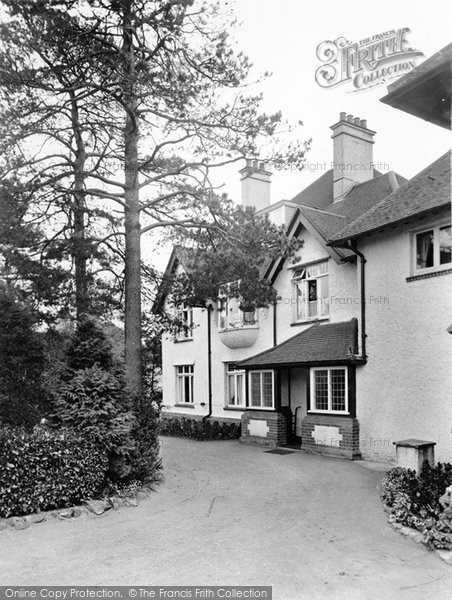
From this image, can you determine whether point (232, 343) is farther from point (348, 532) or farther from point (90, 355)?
point (348, 532)

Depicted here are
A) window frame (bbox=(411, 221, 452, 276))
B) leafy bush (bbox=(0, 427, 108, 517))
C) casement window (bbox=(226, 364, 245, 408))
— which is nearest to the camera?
leafy bush (bbox=(0, 427, 108, 517))

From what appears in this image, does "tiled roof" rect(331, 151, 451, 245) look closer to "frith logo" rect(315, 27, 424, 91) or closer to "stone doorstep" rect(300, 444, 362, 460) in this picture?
"frith logo" rect(315, 27, 424, 91)

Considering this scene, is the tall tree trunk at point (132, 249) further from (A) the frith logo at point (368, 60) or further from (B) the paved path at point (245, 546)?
(A) the frith logo at point (368, 60)

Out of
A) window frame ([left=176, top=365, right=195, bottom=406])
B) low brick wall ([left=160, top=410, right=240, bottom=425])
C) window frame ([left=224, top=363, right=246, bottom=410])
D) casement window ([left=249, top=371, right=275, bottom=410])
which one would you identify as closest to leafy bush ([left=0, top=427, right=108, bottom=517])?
casement window ([left=249, top=371, right=275, bottom=410])

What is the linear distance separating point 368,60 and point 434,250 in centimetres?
533

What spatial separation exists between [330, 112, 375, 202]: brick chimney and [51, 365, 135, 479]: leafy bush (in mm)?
15616

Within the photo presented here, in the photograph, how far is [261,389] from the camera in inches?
708

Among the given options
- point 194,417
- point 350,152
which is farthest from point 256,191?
point 194,417

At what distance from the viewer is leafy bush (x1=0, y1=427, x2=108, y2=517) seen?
8344 mm

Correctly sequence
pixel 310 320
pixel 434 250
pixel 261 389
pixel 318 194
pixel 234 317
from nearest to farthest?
pixel 434 250 < pixel 310 320 < pixel 261 389 < pixel 234 317 < pixel 318 194

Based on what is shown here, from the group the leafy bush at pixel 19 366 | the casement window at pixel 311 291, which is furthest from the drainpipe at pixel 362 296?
the leafy bush at pixel 19 366

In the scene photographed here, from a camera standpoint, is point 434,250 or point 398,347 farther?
point 398,347

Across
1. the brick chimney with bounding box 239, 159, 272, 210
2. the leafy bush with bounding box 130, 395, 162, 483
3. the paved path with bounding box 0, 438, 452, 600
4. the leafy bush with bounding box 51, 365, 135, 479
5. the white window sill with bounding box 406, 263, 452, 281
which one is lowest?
the paved path with bounding box 0, 438, 452, 600

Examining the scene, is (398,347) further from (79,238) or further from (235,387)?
(235,387)
